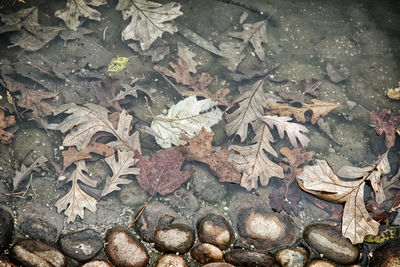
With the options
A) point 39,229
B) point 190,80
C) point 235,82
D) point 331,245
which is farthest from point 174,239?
point 235,82

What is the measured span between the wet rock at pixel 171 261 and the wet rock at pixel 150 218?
20cm

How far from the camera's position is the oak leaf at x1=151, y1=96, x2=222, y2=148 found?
2.63 meters

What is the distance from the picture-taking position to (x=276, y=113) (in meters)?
2.84

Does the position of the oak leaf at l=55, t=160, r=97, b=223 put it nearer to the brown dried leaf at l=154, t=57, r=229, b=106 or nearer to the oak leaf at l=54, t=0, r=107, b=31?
the brown dried leaf at l=154, t=57, r=229, b=106

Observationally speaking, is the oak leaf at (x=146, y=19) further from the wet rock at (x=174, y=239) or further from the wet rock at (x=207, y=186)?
the wet rock at (x=174, y=239)

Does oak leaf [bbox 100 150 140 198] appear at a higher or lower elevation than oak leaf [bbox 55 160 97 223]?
higher

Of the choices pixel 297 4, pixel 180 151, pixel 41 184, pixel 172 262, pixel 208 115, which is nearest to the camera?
pixel 172 262

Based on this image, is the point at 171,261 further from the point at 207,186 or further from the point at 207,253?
the point at 207,186

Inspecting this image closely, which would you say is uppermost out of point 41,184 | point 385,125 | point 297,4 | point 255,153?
point 297,4

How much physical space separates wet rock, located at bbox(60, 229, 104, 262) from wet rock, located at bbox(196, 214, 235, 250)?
775 mm

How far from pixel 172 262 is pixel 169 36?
2443 millimetres

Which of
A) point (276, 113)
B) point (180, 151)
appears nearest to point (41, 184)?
point (180, 151)

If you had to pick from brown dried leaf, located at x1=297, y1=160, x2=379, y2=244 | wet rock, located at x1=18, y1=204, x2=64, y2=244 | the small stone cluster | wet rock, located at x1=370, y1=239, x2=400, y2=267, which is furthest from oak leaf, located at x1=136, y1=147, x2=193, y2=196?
wet rock, located at x1=370, y1=239, x2=400, y2=267

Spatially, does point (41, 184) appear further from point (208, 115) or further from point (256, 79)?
point (256, 79)
